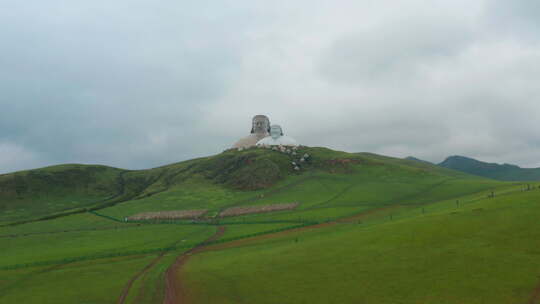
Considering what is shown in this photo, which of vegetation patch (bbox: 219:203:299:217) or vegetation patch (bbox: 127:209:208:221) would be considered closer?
vegetation patch (bbox: 219:203:299:217)

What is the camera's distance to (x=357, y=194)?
116125 mm

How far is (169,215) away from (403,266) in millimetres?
89642

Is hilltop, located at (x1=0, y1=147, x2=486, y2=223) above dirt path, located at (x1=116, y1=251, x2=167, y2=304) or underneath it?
above

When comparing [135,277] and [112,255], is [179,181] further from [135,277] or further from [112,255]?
[135,277]

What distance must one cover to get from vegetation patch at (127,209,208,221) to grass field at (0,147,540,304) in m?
4.87

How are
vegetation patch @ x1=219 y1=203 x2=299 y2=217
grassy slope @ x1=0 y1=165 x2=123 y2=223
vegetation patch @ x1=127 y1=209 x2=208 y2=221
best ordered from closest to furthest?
vegetation patch @ x1=219 y1=203 x2=299 y2=217 → vegetation patch @ x1=127 y1=209 x2=208 y2=221 → grassy slope @ x1=0 y1=165 x2=123 y2=223

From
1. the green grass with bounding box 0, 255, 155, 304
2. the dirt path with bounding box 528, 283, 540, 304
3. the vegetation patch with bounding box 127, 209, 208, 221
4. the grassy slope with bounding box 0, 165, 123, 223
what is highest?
the grassy slope with bounding box 0, 165, 123, 223

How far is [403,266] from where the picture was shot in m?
36.8

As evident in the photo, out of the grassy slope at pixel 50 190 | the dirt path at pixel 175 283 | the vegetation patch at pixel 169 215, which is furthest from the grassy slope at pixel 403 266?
the grassy slope at pixel 50 190

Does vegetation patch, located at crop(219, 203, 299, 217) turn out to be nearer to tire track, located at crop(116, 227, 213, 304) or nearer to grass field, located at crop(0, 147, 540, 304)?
grass field, located at crop(0, 147, 540, 304)

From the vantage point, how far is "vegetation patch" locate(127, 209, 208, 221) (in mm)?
108938

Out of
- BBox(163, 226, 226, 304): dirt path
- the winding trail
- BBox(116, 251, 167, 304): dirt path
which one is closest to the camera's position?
BBox(163, 226, 226, 304): dirt path

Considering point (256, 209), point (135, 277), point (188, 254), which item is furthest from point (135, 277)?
point (256, 209)

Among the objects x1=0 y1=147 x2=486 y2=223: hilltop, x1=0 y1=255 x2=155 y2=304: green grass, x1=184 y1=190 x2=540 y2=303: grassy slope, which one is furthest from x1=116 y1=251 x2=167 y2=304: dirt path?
x1=0 y1=147 x2=486 y2=223: hilltop
